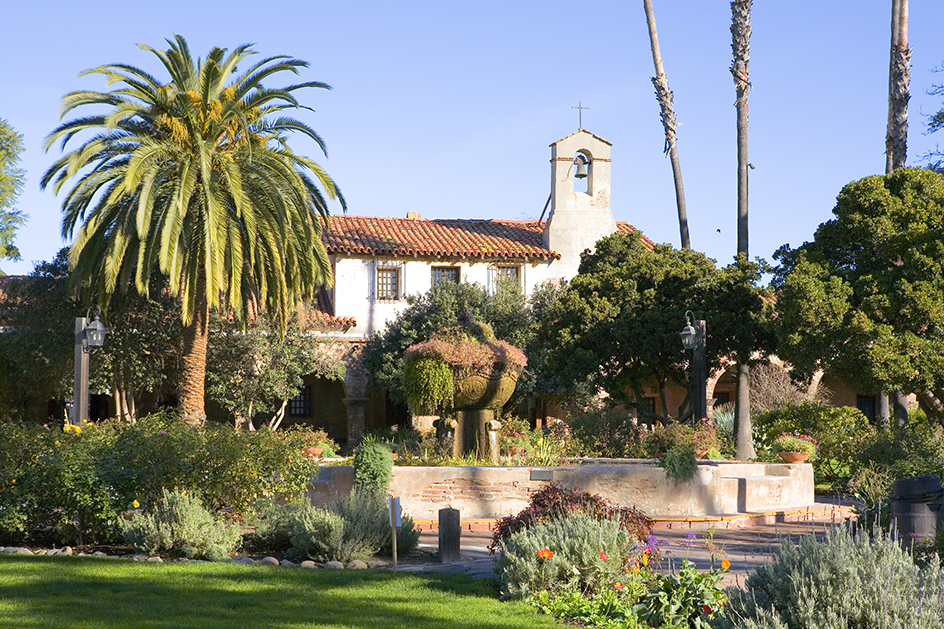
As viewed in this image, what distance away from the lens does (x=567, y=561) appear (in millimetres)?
7918

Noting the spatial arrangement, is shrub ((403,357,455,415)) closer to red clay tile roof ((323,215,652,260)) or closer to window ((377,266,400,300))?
red clay tile roof ((323,215,652,260))

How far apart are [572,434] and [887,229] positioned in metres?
7.58

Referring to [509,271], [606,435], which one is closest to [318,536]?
[606,435]

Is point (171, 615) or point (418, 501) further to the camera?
point (418, 501)

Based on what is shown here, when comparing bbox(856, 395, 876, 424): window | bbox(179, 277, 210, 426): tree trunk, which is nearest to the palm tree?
bbox(179, 277, 210, 426): tree trunk

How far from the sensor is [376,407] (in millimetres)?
31016

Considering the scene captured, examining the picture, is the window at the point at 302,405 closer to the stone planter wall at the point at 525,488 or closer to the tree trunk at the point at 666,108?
the tree trunk at the point at 666,108

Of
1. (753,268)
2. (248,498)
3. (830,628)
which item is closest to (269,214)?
(248,498)

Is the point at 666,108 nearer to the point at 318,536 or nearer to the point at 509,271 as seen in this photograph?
the point at 509,271

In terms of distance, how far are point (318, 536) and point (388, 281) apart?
20.6 metres

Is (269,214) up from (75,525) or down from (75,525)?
up

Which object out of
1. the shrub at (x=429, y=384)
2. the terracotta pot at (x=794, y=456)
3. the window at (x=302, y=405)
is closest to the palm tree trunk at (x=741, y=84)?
the terracotta pot at (x=794, y=456)

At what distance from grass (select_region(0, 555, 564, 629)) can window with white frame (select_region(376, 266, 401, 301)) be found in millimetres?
20931

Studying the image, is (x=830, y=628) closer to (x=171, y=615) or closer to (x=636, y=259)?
(x=171, y=615)
